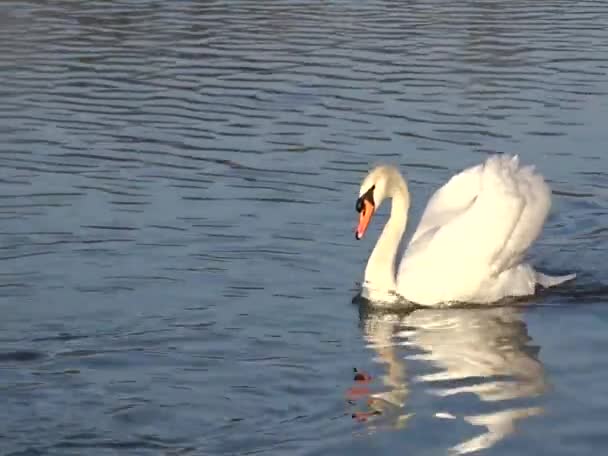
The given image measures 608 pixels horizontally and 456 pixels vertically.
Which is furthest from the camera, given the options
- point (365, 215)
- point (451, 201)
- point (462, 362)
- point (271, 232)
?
point (271, 232)

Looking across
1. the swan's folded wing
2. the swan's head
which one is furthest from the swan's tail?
the swan's head

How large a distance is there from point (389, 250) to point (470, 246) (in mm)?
610

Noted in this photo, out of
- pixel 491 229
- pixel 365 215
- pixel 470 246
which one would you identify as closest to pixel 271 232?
pixel 365 215

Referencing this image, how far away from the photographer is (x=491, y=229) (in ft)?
39.5

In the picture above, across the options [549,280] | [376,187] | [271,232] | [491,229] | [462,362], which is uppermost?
[376,187]

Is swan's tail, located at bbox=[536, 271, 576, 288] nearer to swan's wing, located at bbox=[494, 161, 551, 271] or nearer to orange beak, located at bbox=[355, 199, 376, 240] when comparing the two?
swan's wing, located at bbox=[494, 161, 551, 271]

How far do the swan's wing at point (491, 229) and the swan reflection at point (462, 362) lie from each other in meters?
0.34

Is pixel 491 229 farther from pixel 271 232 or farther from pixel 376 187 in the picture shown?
pixel 271 232

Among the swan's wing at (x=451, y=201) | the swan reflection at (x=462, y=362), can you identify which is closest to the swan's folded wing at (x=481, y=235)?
the swan reflection at (x=462, y=362)

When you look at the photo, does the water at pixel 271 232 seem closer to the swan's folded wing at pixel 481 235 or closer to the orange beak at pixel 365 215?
the swan's folded wing at pixel 481 235

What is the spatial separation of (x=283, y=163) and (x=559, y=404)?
6.21m

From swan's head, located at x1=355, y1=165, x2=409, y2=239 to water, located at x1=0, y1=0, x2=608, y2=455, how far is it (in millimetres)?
608

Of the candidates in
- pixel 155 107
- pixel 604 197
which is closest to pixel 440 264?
pixel 604 197

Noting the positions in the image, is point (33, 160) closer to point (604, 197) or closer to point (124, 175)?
point (124, 175)
